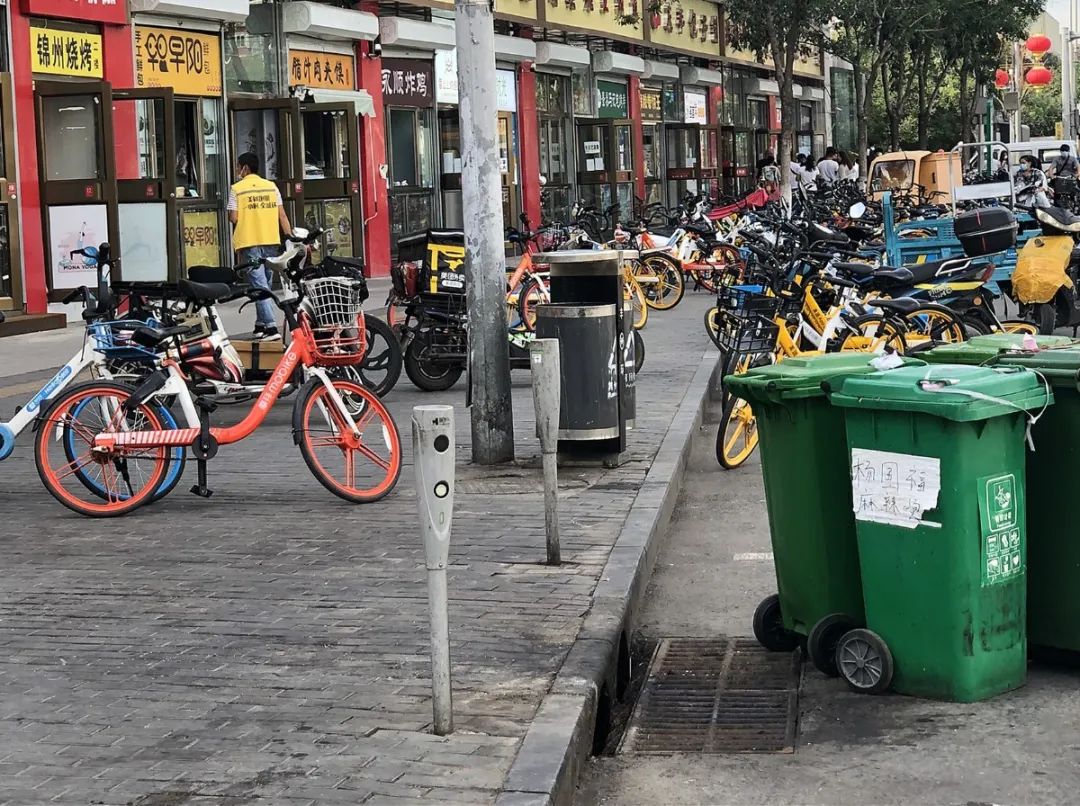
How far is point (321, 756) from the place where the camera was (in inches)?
188

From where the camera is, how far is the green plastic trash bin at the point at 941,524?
17.8ft

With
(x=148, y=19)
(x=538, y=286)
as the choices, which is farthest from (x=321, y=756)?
(x=148, y=19)

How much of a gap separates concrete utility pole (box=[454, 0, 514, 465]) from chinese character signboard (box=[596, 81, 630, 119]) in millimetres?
28904

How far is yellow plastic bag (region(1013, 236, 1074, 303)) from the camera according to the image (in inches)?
561

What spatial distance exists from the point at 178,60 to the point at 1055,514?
18.0 metres

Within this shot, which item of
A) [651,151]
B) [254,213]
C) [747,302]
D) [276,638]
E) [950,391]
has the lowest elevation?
[276,638]

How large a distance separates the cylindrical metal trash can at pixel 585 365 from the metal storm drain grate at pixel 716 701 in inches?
113

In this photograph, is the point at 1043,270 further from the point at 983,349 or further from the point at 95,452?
the point at 95,452

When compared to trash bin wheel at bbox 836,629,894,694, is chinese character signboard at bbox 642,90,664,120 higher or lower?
higher

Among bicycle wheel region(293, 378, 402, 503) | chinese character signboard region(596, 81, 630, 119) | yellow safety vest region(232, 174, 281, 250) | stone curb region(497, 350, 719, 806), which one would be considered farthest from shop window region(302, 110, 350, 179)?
bicycle wheel region(293, 378, 402, 503)

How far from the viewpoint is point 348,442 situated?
863cm

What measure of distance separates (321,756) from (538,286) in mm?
10537

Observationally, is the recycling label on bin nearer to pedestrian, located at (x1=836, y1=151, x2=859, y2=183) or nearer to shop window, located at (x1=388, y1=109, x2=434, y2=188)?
shop window, located at (x1=388, y1=109, x2=434, y2=188)

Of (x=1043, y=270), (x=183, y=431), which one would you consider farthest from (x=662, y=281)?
(x=183, y=431)
